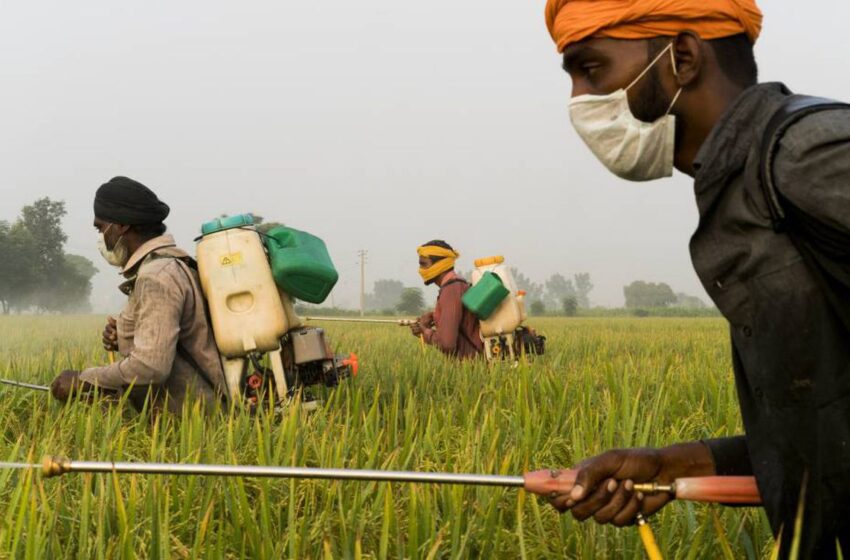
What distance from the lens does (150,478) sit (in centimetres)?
213

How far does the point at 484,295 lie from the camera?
6.36 metres

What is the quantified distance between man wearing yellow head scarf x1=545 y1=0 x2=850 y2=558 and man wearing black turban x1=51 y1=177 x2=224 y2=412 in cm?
240

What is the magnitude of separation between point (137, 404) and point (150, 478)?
5.92ft

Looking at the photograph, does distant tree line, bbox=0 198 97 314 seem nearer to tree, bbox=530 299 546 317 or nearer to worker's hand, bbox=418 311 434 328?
tree, bbox=530 299 546 317

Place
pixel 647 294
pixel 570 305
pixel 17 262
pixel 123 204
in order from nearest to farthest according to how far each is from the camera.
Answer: pixel 123 204 < pixel 570 305 < pixel 17 262 < pixel 647 294

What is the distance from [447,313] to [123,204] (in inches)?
121

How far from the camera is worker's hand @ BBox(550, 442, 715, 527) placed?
151cm

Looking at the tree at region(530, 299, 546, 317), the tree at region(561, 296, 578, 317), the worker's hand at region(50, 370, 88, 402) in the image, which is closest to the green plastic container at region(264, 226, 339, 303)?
the worker's hand at region(50, 370, 88, 402)

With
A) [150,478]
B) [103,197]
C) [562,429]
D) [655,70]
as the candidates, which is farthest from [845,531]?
[103,197]

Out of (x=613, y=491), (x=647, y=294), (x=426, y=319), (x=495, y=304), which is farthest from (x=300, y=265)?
(x=647, y=294)

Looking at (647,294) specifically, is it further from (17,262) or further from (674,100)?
(674,100)

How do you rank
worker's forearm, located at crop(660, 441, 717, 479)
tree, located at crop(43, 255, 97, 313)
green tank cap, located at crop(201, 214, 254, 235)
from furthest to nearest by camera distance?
tree, located at crop(43, 255, 97, 313) < green tank cap, located at crop(201, 214, 254, 235) < worker's forearm, located at crop(660, 441, 717, 479)

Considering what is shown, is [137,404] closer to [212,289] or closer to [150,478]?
[212,289]

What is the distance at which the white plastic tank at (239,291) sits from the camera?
361 cm
